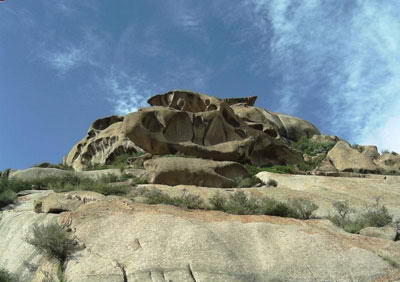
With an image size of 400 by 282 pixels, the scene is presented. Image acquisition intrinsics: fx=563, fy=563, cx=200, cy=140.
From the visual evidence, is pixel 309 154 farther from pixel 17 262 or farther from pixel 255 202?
pixel 17 262

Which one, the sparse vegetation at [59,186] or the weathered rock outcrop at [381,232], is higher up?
the sparse vegetation at [59,186]

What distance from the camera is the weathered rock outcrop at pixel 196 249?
36.7 ft

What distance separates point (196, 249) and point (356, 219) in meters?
7.85

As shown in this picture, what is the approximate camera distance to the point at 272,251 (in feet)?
40.0

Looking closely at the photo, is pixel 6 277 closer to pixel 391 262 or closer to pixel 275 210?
pixel 275 210

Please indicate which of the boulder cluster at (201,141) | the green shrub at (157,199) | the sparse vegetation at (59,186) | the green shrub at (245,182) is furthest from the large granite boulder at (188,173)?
the green shrub at (157,199)

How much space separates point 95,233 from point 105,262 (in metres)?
1.41

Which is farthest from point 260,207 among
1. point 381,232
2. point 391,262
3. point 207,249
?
point 207,249

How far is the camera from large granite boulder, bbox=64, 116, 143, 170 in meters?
41.9

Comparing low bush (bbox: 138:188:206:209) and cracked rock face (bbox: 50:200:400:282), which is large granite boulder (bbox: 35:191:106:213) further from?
low bush (bbox: 138:188:206:209)

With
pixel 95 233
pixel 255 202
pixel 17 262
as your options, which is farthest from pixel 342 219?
pixel 17 262

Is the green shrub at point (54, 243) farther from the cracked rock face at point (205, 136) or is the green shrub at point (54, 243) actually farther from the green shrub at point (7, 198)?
the cracked rock face at point (205, 136)

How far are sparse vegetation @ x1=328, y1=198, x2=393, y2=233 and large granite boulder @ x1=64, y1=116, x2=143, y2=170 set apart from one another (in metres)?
23.8

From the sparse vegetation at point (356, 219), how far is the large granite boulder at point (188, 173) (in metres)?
7.28
